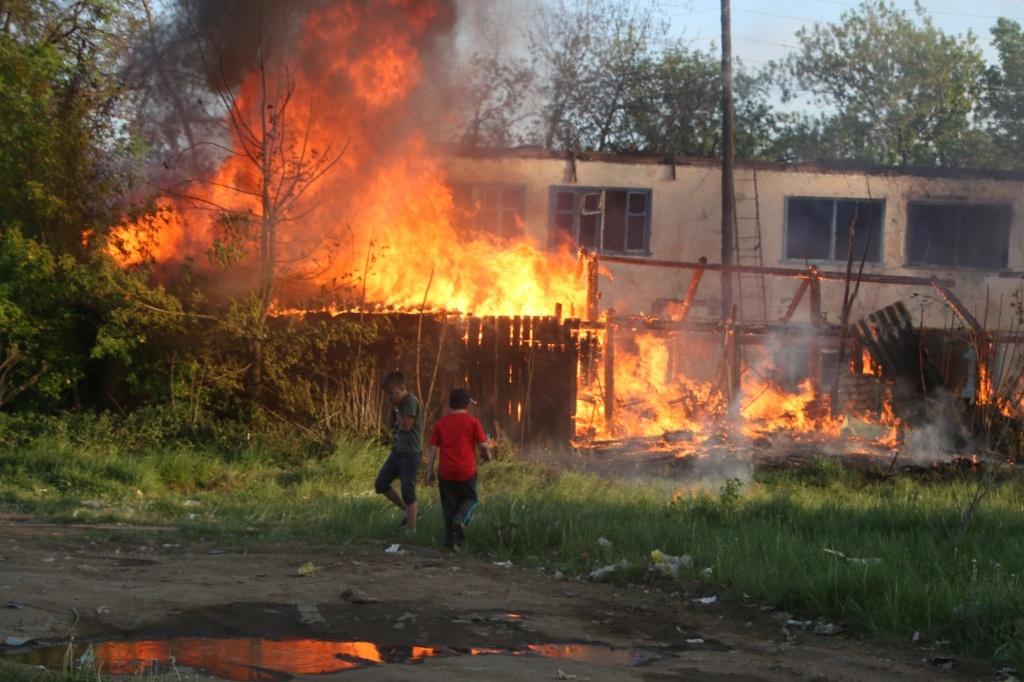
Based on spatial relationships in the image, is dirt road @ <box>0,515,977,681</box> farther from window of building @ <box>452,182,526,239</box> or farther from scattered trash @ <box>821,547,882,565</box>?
window of building @ <box>452,182,526,239</box>

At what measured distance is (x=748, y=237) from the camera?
2622 centimetres

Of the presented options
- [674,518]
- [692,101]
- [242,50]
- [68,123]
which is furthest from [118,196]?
[692,101]

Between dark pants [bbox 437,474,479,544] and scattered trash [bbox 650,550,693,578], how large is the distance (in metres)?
1.79

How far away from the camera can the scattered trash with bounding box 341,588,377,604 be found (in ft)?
26.6

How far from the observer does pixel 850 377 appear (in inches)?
719

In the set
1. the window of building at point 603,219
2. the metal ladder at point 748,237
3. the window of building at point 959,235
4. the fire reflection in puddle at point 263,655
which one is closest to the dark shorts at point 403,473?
the fire reflection in puddle at point 263,655

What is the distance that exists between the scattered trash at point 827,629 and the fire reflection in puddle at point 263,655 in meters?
1.18

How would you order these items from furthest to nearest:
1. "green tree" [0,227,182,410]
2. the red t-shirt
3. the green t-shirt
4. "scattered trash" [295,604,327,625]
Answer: "green tree" [0,227,182,410]
the green t-shirt
the red t-shirt
"scattered trash" [295,604,327,625]

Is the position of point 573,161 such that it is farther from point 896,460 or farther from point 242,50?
point 896,460

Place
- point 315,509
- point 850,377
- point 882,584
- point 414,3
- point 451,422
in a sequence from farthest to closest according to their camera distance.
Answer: point 414,3 < point 850,377 < point 315,509 < point 451,422 < point 882,584

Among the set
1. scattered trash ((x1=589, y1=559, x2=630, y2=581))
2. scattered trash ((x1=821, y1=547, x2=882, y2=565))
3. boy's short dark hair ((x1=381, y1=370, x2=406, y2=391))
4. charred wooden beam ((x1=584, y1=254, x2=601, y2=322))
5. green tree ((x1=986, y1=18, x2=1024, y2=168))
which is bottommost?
scattered trash ((x1=589, y1=559, x2=630, y2=581))

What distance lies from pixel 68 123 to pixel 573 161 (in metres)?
Answer: 11.0

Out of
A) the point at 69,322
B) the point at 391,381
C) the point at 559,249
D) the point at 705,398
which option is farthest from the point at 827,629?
the point at 559,249

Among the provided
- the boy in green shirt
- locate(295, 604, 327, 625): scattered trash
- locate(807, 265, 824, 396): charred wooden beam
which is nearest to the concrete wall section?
locate(807, 265, 824, 396): charred wooden beam
